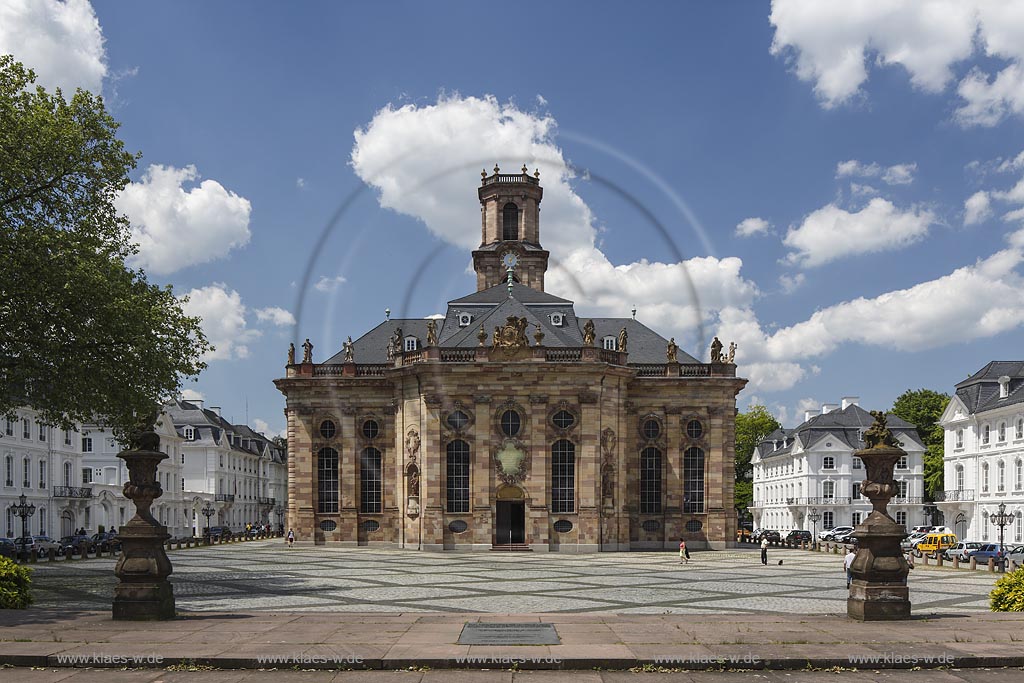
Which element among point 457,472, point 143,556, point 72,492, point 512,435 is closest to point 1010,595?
point 143,556

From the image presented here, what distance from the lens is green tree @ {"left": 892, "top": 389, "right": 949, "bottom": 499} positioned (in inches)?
3809

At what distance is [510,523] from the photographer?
60.7 meters

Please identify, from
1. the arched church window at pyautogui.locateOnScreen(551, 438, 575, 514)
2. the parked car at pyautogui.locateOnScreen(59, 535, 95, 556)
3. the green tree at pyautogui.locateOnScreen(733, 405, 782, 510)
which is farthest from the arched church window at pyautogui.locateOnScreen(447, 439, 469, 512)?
the green tree at pyautogui.locateOnScreen(733, 405, 782, 510)

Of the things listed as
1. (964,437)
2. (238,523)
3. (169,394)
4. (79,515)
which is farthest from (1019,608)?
(238,523)

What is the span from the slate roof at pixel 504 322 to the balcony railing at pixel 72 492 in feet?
75.5

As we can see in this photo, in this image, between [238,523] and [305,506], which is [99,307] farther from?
[238,523]

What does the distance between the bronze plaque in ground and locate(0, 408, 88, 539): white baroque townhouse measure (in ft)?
180

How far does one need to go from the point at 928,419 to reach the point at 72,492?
84.7m

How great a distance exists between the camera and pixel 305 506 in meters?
67.4

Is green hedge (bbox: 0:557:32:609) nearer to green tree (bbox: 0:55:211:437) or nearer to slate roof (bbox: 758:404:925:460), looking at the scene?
green tree (bbox: 0:55:211:437)

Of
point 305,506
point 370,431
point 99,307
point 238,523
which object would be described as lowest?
point 238,523

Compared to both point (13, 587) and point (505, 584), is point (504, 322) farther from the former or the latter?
point (13, 587)

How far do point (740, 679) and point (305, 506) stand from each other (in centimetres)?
5577

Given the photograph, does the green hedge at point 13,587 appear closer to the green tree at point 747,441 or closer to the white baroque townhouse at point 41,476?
the white baroque townhouse at point 41,476
